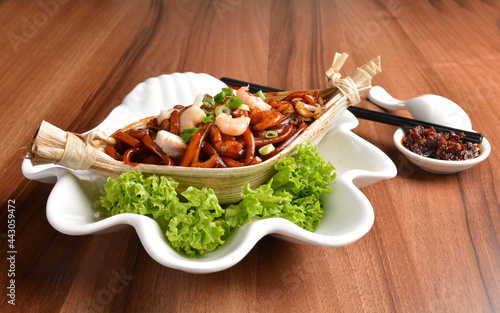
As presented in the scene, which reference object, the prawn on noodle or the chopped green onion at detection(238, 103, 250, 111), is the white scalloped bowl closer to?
the prawn on noodle

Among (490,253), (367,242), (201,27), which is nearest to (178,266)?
(367,242)

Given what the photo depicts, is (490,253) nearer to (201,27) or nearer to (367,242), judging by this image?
(367,242)

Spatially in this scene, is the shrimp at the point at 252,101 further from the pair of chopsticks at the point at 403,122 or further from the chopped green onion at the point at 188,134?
the pair of chopsticks at the point at 403,122

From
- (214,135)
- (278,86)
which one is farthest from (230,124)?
(278,86)

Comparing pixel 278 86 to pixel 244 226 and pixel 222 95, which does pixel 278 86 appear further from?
pixel 244 226

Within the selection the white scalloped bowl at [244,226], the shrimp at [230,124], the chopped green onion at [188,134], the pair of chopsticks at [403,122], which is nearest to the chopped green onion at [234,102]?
the shrimp at [230,124]

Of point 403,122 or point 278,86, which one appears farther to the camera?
point 278,86
